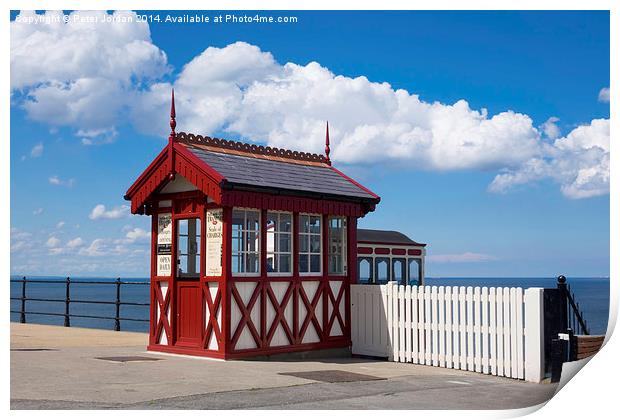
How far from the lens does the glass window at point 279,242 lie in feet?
44.8

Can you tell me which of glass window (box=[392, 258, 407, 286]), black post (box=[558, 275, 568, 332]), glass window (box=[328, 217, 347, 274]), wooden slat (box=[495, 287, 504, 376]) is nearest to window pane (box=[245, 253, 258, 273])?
glass window (box=[328, 217, 347, 274])

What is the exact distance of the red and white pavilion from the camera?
42.3 ft

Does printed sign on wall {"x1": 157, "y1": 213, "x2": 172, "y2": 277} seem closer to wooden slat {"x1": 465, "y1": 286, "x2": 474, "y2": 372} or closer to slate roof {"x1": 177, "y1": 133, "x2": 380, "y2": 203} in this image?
slate roof {"x1": 177, "y1": 133, "x2": 380, "y2": 203}

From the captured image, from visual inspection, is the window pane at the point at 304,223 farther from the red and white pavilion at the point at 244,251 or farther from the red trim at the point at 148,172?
the red trim at the point at 148,172

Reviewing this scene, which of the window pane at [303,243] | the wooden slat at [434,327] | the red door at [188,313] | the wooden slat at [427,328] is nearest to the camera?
the red door at [188,313]

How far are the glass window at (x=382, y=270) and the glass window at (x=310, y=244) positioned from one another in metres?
4.83

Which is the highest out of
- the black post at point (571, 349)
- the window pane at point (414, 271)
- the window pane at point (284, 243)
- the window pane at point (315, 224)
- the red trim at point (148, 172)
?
the red trim at point (148, 172)

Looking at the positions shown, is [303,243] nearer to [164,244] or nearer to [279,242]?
[279,242]

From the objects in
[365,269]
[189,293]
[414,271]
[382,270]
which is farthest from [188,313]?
[414,271]

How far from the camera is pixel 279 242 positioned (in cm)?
1376

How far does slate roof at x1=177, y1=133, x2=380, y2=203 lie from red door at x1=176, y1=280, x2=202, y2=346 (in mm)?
1818

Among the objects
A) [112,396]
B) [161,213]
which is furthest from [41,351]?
[112,396]

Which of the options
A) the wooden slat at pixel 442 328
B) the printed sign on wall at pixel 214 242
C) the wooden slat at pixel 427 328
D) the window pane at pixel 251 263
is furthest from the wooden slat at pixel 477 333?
the printed sign on wall at pixel 214 242

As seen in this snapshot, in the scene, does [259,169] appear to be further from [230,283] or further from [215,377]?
[215,377]
